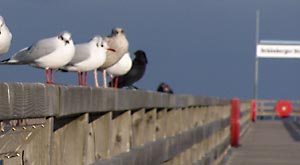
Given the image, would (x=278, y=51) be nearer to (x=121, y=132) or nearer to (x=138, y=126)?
(x=138, y=126)

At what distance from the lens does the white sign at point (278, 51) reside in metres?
77.2

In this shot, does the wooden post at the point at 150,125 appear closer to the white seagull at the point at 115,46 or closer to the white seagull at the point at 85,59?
the white seagull at the point at 85,59

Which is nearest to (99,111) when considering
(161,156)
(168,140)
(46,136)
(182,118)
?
(46,136)

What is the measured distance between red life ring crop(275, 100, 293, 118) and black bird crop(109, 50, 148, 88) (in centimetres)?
5214

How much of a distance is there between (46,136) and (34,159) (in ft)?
0.58

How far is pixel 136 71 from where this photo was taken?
14773mm

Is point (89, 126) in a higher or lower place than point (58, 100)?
lower

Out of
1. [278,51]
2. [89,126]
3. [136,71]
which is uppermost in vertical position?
[278,51]

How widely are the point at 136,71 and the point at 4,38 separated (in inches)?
314

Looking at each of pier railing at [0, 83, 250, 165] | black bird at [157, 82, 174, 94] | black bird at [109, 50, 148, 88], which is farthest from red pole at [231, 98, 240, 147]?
pier railing at [0, 83, 250, 165]

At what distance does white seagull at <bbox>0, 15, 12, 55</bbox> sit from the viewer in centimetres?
672

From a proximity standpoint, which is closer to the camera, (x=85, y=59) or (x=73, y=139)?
(x=73, y=139)

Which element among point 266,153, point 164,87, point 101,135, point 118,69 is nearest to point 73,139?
point 101,135

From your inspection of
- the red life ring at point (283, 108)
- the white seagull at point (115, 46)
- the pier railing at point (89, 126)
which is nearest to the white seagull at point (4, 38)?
the pier railing at point (89, 126)
